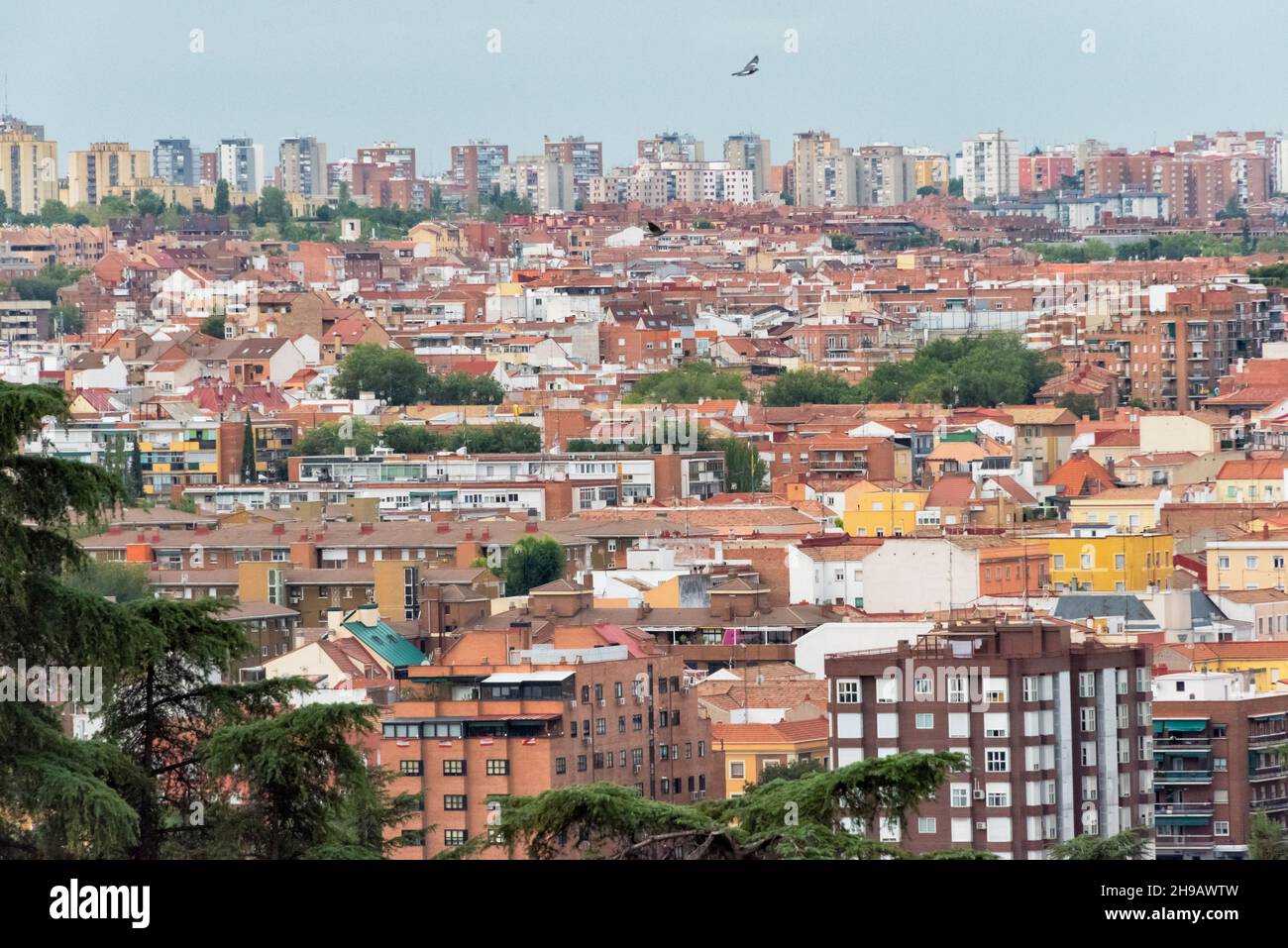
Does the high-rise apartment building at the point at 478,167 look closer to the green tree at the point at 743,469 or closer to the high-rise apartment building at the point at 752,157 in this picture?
the high-rise apartment building at the point at 752,157

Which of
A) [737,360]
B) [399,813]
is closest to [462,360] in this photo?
[737,360]

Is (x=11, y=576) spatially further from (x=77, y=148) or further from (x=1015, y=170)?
(x=1015, y=170)

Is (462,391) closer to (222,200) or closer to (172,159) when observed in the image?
(222,200)

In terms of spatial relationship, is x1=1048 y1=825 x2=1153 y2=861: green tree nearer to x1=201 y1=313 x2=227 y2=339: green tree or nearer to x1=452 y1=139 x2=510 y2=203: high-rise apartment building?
x1=201 y1=313 x2=227 y2=339: green tree

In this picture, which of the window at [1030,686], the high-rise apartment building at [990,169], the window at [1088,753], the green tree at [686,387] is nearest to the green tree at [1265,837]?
the window at [1088,753]

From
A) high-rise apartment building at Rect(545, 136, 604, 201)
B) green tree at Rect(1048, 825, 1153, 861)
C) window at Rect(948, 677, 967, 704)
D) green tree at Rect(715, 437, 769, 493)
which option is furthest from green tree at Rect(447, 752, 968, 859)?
high-rise apartment building at Rect(545, 136, 604, 201)
